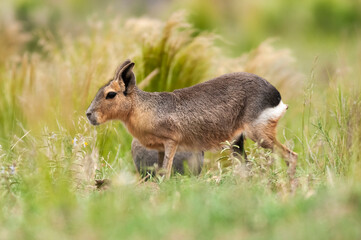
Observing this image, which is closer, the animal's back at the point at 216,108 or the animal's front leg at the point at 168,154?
the animal's front leg at the point at 168,154

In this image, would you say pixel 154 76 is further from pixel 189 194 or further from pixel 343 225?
pixel 343 225

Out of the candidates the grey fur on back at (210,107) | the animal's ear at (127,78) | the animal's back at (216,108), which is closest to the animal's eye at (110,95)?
the animal's ear at (127,78)

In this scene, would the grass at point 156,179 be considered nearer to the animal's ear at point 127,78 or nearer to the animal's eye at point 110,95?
the animal's eye at point 110,95

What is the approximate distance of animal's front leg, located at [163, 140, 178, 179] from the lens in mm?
5434

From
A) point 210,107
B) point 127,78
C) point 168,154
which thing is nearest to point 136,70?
point 127,78

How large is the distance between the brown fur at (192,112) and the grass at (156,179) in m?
0.23

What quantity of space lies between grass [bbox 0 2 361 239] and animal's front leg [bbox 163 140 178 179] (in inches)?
7.0

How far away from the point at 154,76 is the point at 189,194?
3116mm

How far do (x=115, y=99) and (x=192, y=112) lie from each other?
691mm

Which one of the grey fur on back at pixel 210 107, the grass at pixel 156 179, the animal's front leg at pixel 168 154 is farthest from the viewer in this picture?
the grey fur on back at pixel 210 107

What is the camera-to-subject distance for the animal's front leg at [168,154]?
17.8 ft

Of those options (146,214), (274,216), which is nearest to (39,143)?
(146,214)

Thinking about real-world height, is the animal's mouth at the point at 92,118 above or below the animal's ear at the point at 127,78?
below

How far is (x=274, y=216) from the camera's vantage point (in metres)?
3.61
